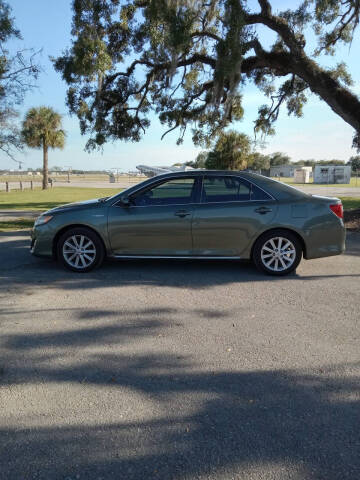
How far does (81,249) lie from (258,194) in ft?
9.68

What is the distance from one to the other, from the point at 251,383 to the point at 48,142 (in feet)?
130

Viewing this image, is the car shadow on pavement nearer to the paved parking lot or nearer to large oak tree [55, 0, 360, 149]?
the paved parking lot

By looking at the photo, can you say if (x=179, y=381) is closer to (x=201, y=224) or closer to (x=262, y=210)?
(x=201, y=224)

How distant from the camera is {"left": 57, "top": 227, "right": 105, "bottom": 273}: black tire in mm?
6395

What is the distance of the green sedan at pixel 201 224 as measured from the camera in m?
6.19

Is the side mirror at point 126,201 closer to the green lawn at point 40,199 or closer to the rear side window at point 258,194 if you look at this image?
the rear side window at point 258,194

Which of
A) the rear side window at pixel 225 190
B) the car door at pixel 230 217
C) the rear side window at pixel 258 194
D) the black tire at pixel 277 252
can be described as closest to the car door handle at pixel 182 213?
the car door at pixel 230 217

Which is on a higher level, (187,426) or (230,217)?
(230,217)

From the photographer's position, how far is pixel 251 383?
3.07 meters

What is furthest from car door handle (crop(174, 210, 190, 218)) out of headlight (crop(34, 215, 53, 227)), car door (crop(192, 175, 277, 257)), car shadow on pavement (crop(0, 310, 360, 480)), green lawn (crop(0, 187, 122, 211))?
green lawn (crop(0, 187, 122, 211))

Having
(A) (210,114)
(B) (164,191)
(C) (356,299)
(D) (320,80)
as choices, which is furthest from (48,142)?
(C) (356,299)

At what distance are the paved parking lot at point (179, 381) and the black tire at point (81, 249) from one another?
29.6 inches

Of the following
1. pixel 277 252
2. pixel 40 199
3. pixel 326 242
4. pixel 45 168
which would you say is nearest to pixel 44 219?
pixel 277 252

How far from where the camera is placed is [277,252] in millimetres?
6203
